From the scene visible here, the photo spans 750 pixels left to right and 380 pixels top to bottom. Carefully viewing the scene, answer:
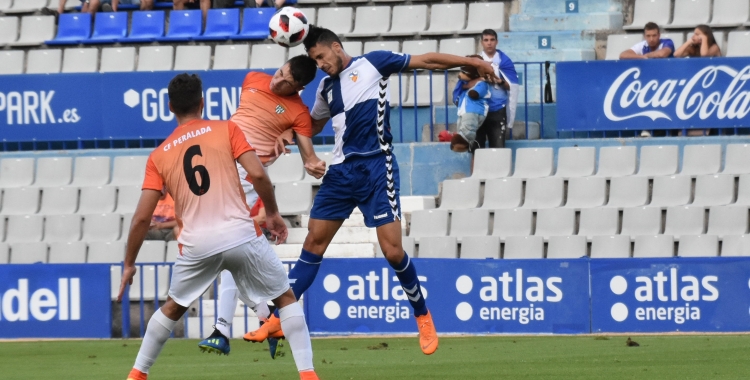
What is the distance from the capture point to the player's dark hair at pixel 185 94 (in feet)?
22.7

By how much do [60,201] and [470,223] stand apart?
5703mm

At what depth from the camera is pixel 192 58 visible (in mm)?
18172

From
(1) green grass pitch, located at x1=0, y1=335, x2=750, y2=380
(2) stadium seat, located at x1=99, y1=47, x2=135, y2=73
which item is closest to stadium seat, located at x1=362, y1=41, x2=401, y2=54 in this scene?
(2) stadium seat, located at x1=99, y1=47, x2=135, y2=73

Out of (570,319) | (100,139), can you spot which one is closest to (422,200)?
(570,319)

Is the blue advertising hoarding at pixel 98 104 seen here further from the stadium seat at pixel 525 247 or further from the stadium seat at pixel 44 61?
the stadium seat at pixel 525 247

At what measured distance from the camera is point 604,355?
394 inches

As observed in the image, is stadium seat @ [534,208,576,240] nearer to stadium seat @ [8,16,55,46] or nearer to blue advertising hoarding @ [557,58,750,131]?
blue advertising hoarding @ [557,58,750,131]

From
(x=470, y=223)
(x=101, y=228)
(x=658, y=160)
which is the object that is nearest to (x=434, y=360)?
(x=470, y=223)

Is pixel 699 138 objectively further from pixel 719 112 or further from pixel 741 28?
pixel 741 28

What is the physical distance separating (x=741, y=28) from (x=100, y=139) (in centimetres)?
885

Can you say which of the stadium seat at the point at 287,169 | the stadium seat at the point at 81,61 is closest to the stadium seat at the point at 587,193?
the stadium seat at the point at 287,169

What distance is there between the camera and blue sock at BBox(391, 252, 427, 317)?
8.71 metres

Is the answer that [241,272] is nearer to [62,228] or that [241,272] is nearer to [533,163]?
[533,163]

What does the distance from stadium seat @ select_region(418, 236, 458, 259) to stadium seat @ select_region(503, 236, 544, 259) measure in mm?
672
